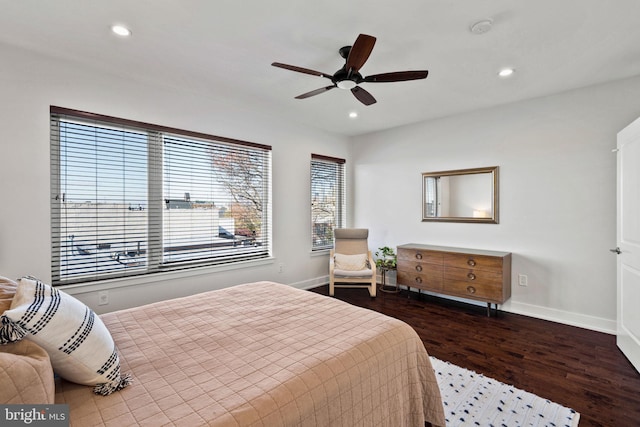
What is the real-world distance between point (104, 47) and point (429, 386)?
325 cm

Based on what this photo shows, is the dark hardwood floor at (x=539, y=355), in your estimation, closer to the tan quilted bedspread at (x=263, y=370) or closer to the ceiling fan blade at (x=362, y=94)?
the tan quilted bedspread at (x=263, y=370)

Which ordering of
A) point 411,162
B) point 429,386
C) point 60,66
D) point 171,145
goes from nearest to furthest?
point 429,386 < point 60,66 < point 171,145 < point 411,162

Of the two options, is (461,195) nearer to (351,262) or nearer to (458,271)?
(458,271)

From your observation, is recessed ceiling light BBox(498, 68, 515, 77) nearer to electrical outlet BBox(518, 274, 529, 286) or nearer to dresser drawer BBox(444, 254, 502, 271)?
dresser drawer BBox(444, 254, 502, 271)

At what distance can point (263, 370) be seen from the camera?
1.19 metres

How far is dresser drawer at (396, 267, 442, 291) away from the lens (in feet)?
12.4

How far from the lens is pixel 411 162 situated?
178 inches

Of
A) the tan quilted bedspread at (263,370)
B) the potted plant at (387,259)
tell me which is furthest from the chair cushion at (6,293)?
the potted plant at (387,259)

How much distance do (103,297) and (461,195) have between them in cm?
423

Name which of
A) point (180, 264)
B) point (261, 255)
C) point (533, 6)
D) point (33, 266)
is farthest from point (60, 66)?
point (533, 6)

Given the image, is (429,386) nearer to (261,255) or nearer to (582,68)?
(261,255)

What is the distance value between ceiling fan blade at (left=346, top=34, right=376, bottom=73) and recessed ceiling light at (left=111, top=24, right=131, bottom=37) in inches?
62.3

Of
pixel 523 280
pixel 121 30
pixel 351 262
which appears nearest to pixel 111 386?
pixel 121 30

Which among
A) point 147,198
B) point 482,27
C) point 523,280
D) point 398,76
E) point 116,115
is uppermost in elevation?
point 482,27
